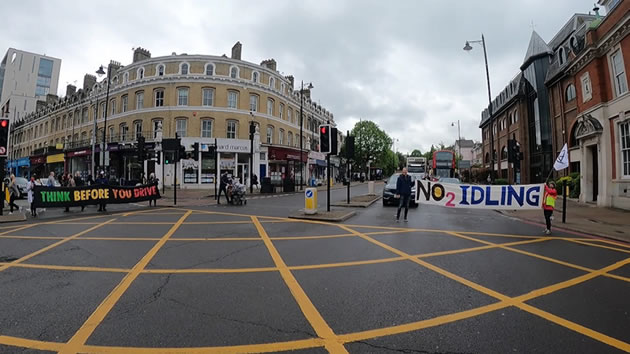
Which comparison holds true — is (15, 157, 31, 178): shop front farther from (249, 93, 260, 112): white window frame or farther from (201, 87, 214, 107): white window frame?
(249, 93, 260, 112): white window frame

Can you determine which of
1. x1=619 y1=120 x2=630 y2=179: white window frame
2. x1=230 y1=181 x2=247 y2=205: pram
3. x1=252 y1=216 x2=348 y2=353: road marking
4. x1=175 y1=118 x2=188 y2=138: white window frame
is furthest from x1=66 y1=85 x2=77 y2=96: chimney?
x1=619 y1=120 x2=630 y2=179: white window frame

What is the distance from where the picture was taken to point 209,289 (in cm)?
392

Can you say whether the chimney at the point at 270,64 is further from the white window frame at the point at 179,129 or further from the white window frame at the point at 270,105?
the white window frame at the point at 179,129

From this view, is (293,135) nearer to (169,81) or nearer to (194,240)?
(169,81)

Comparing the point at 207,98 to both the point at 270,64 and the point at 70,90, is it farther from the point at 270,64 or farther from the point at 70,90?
the point at 70,90

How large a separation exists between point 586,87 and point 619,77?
2.66 meters

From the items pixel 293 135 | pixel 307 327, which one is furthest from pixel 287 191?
pixel 307 327

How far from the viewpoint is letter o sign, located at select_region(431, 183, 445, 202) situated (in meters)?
11.1

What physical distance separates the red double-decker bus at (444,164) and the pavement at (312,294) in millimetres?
25202

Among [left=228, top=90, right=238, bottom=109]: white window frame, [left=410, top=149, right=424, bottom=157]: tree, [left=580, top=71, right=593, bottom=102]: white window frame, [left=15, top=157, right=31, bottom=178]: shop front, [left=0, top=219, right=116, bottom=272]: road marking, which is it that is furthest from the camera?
[left=410, top=149, right=424, bottom=157]: tree

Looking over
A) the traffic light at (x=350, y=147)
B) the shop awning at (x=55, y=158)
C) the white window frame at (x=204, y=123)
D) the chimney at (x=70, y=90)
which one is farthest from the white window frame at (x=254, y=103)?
the chimney at (x=70, y=90)

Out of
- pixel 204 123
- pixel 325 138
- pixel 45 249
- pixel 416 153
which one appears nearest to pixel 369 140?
pixel 204 123

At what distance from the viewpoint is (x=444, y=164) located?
31.5 metres

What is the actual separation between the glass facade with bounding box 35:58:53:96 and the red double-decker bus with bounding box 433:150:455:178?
93812mm
